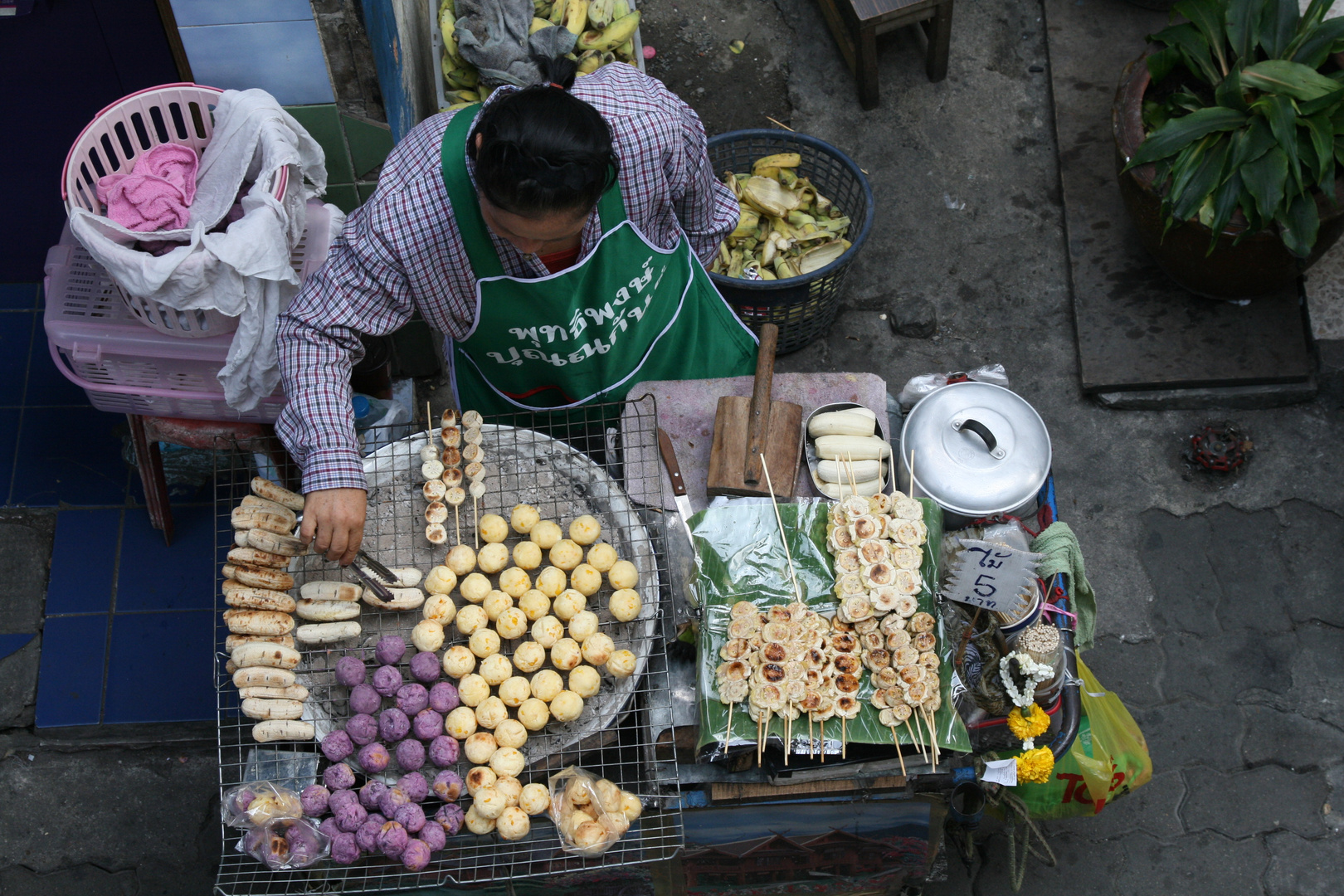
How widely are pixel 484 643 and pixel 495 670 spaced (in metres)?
0.09

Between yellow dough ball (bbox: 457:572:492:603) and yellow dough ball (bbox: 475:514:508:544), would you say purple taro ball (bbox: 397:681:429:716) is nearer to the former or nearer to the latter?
yellow dough ball (bbox: 457:572:492:603)

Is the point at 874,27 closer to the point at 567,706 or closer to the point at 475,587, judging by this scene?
the point at 475,587

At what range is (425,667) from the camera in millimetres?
2781

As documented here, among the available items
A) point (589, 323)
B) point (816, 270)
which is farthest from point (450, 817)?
point (816, 270)

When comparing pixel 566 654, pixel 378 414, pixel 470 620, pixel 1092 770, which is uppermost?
pixel 378 414

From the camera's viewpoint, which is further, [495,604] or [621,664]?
[495,604]

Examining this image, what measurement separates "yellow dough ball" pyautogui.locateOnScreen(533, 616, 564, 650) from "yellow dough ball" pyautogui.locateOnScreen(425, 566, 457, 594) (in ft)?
0.94

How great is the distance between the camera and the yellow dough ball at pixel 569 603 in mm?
2885

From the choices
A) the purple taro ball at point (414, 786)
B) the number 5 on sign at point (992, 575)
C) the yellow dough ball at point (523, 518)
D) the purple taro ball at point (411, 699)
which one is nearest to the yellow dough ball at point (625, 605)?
the yellow dough ball at point (523, 518)

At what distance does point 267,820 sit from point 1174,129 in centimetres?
445

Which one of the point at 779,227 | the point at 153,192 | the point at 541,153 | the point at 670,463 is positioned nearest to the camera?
the point at 541,153

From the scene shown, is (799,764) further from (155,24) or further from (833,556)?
(155,24)

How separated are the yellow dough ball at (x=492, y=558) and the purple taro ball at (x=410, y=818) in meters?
0.71

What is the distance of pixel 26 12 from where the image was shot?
401 cm
